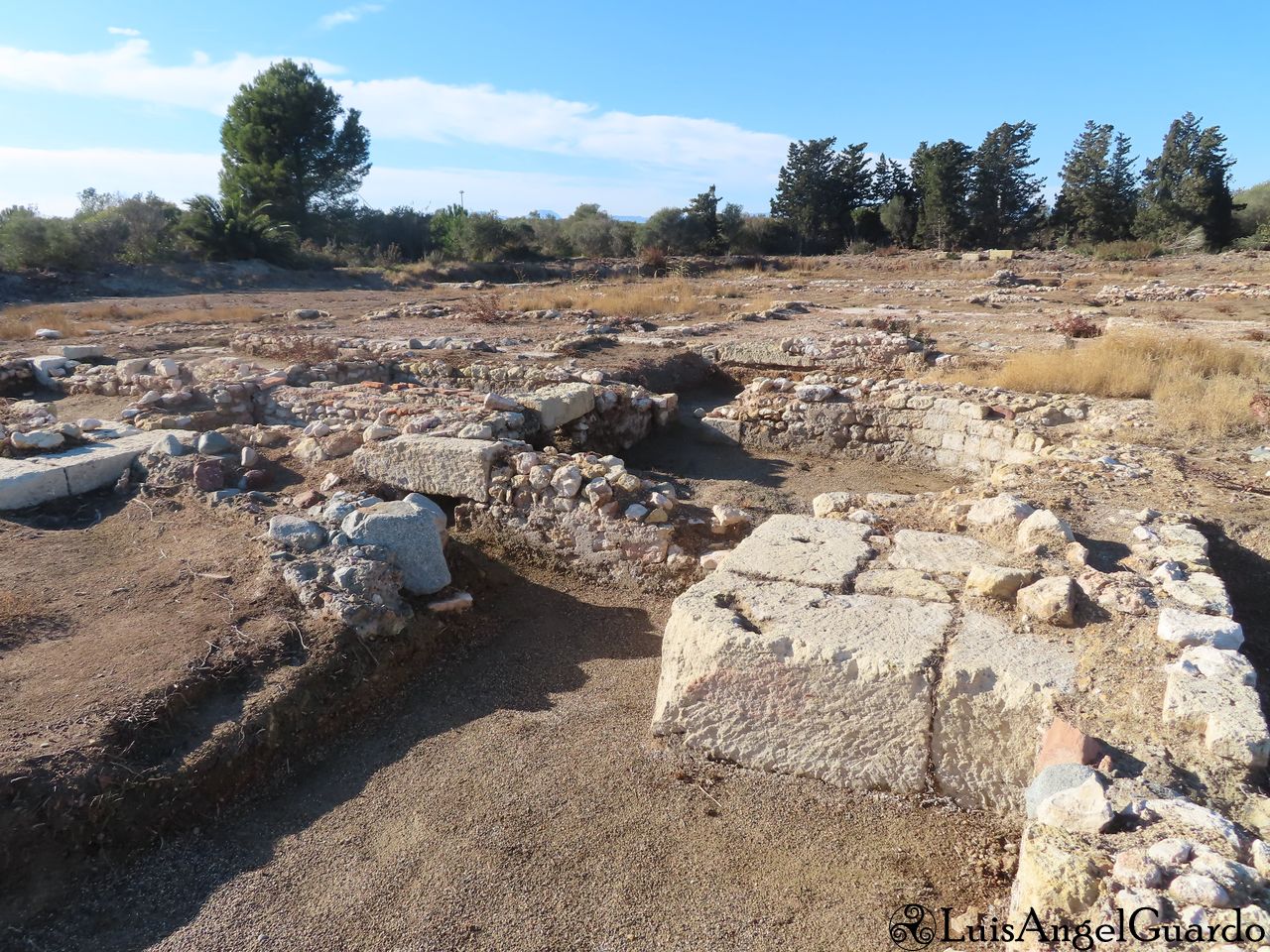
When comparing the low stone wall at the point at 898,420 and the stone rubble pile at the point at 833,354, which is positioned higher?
the stone rubble pile at the point at 833,354

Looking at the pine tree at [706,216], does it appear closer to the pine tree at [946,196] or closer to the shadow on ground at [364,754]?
the pine tree at [946,196]

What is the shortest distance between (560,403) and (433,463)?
5.42ft

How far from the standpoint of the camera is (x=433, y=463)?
499 centimetres

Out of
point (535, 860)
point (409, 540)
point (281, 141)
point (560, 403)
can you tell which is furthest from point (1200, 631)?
point (281, 141)

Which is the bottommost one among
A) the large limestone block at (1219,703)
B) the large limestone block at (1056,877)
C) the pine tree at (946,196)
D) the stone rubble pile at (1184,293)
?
the large limestone block at (1056,877)

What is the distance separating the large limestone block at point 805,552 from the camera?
3186 mm

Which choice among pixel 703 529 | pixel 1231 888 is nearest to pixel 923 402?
pixel 703 529

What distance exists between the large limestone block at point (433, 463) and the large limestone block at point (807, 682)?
2.26 m

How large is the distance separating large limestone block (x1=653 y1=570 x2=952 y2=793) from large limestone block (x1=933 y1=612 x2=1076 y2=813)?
0.07 meters

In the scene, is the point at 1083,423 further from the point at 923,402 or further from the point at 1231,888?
the point at 1231,888

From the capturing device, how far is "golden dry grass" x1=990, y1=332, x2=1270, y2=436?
5.71m

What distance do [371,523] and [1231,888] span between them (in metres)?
3.53

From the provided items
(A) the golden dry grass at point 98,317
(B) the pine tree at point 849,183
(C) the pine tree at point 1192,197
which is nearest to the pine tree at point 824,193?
(B) the pine tree at point 849,183

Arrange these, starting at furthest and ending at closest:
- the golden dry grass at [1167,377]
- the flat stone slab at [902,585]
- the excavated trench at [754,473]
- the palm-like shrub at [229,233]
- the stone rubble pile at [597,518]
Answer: the palm-like shrub at [229,233]
the golden dry grass at [1167,377]
the excavated trench at [754,473]
the stone rubble pile at [597,518]
the flat stone slab at [902,585]
